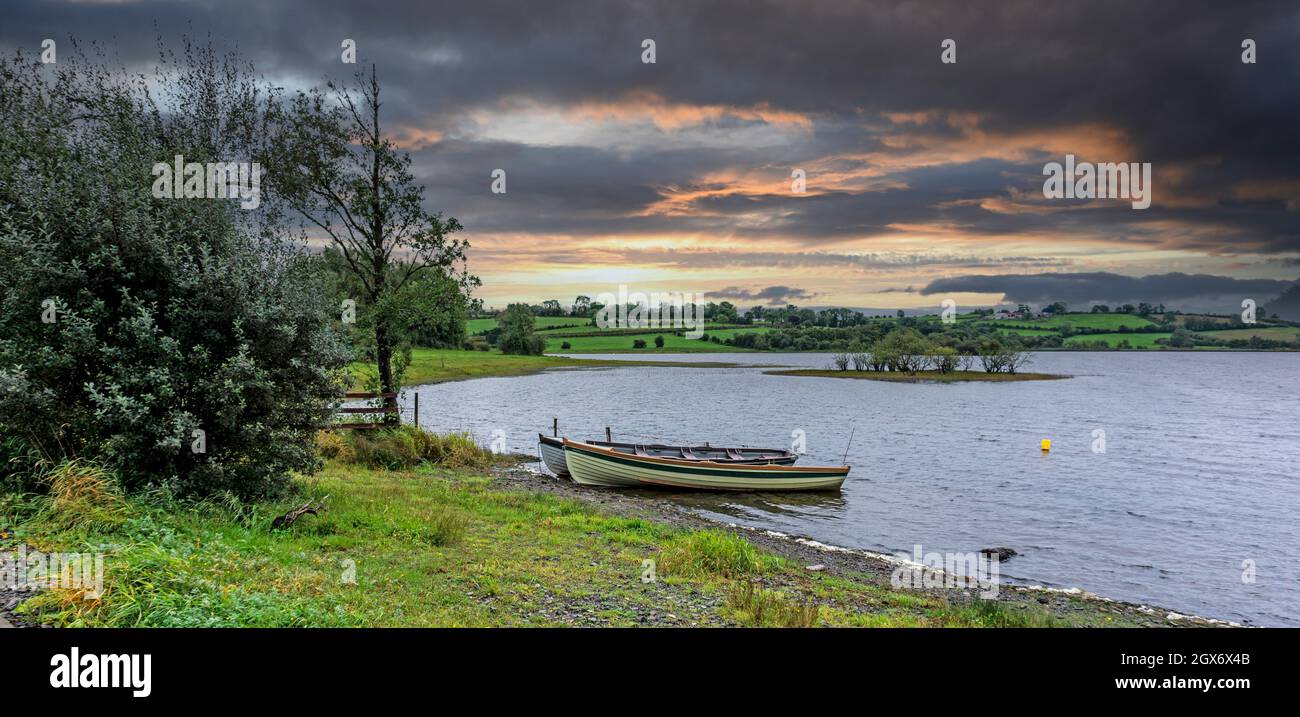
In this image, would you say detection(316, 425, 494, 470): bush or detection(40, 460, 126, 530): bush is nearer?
detection(40, 460, 126, 530): bush

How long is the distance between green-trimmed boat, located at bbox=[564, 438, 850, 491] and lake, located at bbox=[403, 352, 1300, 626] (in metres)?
0.62

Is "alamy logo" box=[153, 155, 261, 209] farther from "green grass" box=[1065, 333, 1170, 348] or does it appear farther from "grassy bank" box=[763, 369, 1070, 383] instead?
"green grass" box=[1065, 333, 1170, 348]

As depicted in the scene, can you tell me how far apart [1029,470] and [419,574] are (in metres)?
35.2

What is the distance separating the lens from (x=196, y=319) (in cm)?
1134

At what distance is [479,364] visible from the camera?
110m

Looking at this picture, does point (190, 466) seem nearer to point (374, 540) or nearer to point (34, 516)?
point (34, 516)

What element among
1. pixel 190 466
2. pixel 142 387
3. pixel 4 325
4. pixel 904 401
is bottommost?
pixel 904 401

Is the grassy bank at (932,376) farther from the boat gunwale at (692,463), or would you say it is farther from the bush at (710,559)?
the bush at (710,559)

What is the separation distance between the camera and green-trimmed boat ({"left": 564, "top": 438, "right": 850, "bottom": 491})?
85.3ft

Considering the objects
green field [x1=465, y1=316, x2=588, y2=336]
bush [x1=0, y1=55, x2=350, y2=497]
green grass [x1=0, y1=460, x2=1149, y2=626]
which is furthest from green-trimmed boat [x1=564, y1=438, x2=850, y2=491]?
green field [x1=465, y1=316, x2=588, y2=336]

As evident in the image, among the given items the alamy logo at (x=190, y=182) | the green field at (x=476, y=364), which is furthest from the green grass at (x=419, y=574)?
the green field at (x=476, y=364)

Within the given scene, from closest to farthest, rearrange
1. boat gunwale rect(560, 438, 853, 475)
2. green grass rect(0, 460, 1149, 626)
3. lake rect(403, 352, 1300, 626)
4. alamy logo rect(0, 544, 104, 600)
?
alamy logo rect(0, 544, 104, 600) < green grass rect(0, 460, 1149, 626) < lake rect(403, 352, 1300, 626) < boat gunwale rect(560, 438, 853, 475)

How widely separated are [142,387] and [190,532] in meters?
2.83
